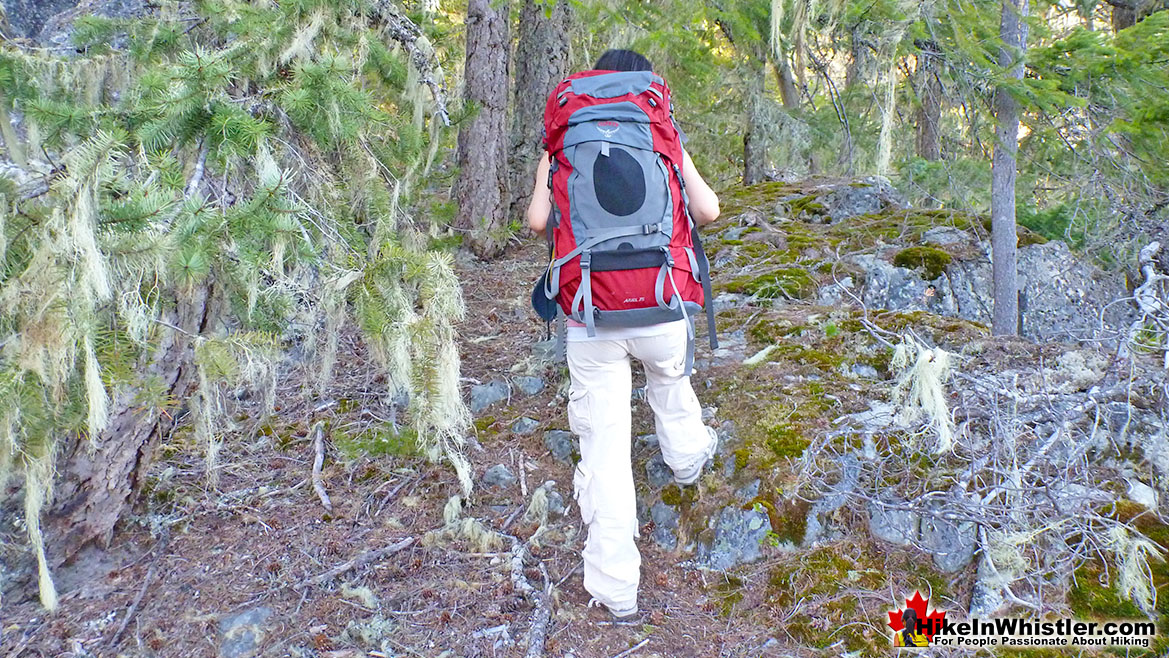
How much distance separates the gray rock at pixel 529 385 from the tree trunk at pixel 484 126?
8.27 feet

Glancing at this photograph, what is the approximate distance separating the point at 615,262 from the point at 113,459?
269 centimetres

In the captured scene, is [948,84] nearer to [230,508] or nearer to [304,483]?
[304,483]

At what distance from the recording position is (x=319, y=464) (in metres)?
4.21

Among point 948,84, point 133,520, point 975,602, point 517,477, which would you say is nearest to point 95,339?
point 133,520

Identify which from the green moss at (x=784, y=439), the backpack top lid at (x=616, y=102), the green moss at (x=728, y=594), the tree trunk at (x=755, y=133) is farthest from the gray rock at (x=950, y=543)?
the tree trunk at (x=755, y=133)

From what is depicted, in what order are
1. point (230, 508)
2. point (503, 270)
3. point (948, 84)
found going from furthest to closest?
point (503, 270) → point (948, 84) → point (230, 508)

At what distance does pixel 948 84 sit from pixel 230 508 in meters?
5.28

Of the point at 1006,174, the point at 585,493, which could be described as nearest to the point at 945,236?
the point at 1006,174

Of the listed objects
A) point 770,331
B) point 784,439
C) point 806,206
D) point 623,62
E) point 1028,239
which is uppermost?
point 623,62

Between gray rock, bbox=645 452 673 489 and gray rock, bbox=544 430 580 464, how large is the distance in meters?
0.48

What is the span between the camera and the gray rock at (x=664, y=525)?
3.55 m

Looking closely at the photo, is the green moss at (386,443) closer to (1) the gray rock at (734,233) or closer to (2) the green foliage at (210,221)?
(2) the green foliage at (210,221)

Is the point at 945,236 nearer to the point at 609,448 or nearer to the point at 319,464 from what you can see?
the point at 609,448

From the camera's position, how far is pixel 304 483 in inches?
162
